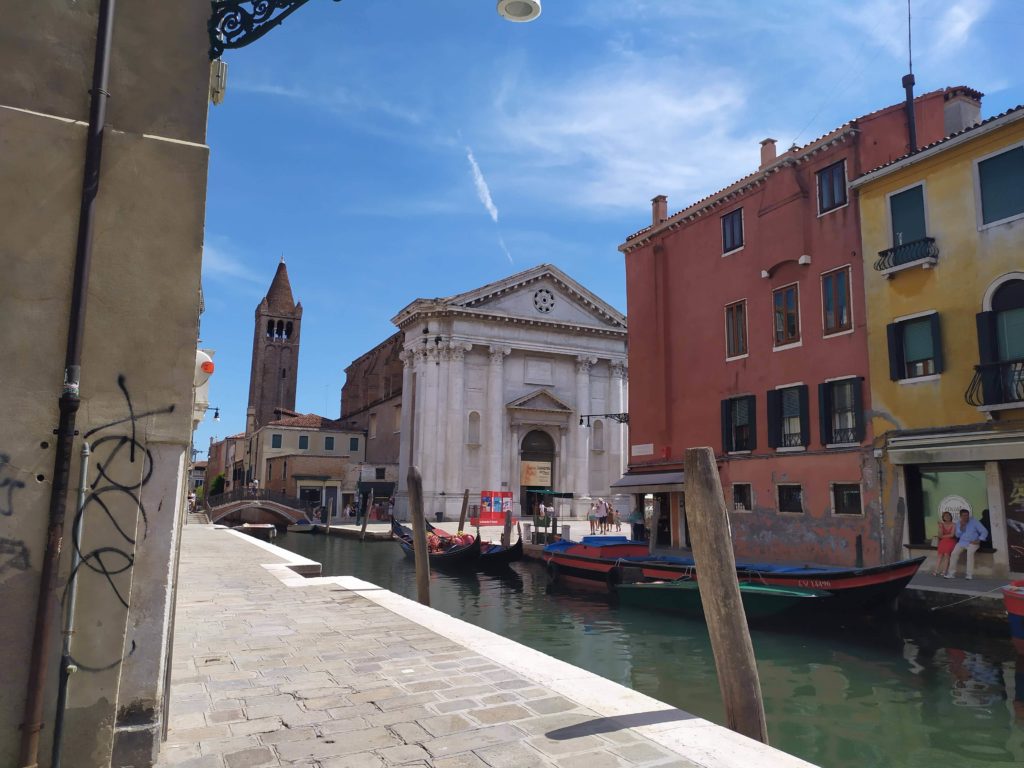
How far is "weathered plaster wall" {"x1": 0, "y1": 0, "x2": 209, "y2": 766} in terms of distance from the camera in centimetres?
317

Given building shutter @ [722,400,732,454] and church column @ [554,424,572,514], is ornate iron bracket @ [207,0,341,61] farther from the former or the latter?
church column @ [554,424,572,514]

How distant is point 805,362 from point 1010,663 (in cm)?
837

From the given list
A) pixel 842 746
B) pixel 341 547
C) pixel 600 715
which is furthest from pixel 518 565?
pixel 600 715

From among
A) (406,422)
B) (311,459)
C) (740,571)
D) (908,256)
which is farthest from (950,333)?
(311,459)

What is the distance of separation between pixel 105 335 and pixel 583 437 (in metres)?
37.6

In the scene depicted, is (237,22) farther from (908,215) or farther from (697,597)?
(908,215)

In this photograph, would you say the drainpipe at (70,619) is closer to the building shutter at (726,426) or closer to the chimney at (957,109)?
the building shutter at (726,426)

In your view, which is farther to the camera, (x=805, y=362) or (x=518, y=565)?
(x=518, y=565)

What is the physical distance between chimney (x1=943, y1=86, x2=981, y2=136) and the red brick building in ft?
0.10

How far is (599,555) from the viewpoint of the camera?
16938 millimetres

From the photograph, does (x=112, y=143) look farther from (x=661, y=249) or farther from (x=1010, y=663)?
(x=661, y=249)

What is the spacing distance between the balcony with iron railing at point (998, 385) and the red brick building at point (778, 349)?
2437 mm

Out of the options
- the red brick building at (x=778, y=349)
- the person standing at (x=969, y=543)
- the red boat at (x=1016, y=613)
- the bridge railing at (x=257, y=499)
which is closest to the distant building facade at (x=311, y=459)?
the bridge railing at (x=257, y=499)

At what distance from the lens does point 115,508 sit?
328cm
